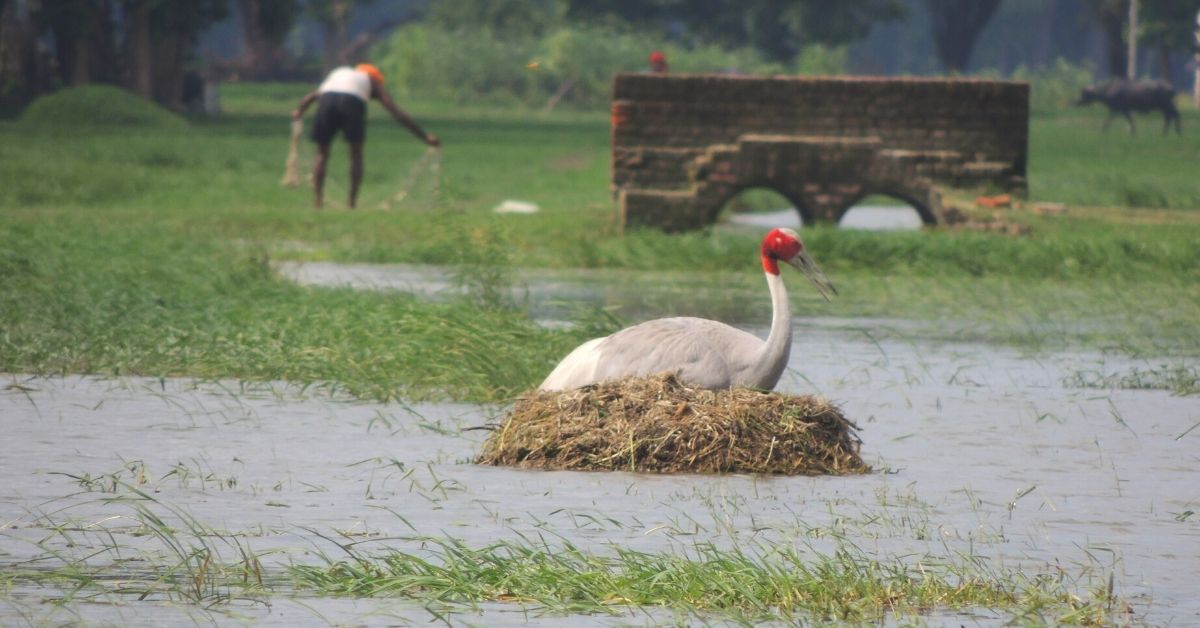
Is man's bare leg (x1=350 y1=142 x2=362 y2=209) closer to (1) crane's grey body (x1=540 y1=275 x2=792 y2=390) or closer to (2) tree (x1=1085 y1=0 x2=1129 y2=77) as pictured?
(1) crane's grey body (x1=540 y1=275 x2=792 y2=390)

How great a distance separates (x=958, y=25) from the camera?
7806cm

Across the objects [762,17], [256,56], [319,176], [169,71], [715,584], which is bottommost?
[256,56]

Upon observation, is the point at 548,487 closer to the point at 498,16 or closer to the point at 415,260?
the point at 415,260

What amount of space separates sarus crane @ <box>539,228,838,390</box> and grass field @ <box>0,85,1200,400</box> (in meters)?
1.60

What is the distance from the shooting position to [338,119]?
79.6ft

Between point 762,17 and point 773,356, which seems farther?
point 762,17

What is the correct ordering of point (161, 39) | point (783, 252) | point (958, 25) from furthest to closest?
1. point (958, 25)
2. point (161, 39)
3. point (783, 252)

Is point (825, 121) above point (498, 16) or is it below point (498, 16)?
above

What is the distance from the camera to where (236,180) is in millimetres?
27672

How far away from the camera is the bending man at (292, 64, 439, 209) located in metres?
23.7

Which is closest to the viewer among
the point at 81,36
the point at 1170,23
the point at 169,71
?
the point at 81,36

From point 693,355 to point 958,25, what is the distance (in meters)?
69.2

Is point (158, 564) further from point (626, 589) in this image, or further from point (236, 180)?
point (236, 180)

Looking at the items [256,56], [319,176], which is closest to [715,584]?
[319,176]
